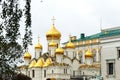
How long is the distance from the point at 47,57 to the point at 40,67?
5.05ft

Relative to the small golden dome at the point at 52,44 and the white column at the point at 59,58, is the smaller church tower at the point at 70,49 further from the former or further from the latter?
the white column at the point at 59,58

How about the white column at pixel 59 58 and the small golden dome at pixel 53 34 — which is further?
the small golden dome at pixel 53 34

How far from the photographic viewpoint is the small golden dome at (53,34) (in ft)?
186

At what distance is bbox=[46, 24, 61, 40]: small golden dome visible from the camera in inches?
2237

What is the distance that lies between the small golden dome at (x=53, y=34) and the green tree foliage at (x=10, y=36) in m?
42.3

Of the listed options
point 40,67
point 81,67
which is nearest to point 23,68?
point 40,67

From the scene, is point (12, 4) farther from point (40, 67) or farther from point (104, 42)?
point (40, 67)

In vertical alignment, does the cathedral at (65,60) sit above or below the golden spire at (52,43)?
below

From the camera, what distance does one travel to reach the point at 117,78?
1342 inches

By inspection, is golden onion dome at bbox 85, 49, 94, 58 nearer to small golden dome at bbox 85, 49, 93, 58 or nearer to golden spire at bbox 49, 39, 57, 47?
small golden dome at bbox 85, 49, 93, 58

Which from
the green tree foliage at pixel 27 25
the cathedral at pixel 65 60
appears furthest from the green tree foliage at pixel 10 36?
the cathedral at pixel 65 60

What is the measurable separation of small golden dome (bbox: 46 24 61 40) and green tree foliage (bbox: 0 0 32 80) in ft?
139

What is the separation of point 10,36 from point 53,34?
42478 millimetres

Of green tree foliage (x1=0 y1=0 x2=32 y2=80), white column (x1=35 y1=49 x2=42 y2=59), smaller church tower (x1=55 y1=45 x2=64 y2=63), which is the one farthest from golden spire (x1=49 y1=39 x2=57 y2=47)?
green tree foliage (x1=0 y1=0 x2=32 y2=80)
